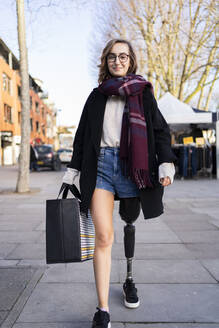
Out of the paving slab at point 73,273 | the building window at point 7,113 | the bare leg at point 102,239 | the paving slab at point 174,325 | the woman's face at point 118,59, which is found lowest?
the paving slab at point 73,273

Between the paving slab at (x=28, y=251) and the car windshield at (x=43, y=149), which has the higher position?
the car windshield at (x=43, y=149)

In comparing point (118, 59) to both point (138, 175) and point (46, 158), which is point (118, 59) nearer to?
point (138, 175)

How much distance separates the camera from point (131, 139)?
2146 mm

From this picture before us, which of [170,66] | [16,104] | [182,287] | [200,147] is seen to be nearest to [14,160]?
[16,104]

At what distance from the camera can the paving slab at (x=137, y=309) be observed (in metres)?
2.30

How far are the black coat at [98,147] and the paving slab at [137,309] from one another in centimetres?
Answer: 71

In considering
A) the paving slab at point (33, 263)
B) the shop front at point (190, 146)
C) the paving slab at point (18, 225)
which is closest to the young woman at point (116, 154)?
the paving slab at point (33, 263)

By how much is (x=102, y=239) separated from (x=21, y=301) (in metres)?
0.90

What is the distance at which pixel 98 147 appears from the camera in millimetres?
2180

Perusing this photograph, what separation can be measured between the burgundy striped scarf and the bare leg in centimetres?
23

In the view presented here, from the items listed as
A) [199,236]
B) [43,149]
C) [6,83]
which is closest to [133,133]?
[199,236]

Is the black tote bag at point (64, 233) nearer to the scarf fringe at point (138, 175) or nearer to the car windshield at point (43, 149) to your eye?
the scarf fringe at point (138, 175)

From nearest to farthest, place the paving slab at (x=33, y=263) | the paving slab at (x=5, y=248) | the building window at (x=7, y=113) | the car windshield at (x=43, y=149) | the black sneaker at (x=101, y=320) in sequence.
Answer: the black sneaker at (x=101, y=320)
the paving slab at (x=33, y=263)
the paving slab at (x=5, y=248)
the car windshield at (x=43, y=149)
the building window at (x=7, y=113)

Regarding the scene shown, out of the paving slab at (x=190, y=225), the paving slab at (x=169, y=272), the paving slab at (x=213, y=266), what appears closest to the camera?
the paving slab at (x=169, y=272)
